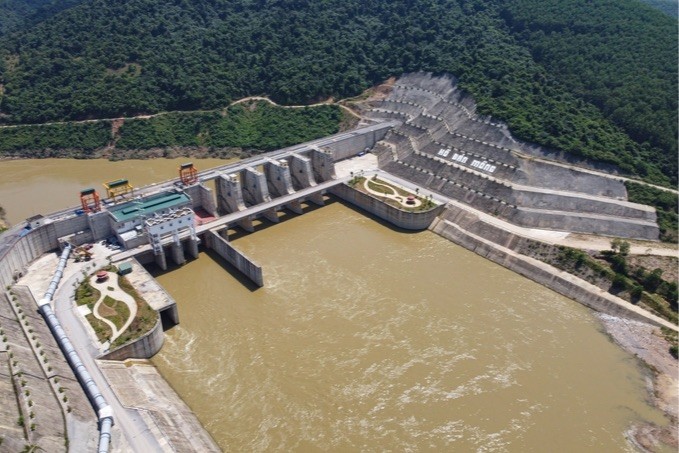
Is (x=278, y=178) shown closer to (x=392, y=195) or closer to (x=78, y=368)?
(x=392, y=195)

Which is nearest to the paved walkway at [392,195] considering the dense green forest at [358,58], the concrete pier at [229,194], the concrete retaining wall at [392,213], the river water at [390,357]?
the concrete retaining wall at [392,213]

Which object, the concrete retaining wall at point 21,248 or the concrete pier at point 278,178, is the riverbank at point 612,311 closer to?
the concrete pier at point 278,178

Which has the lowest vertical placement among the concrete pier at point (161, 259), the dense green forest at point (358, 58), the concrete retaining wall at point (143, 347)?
the concrete retaining wall at point (143, 347)

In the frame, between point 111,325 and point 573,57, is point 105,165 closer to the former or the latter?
point 111,325

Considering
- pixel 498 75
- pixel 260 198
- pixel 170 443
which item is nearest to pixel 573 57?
pixel 498 75

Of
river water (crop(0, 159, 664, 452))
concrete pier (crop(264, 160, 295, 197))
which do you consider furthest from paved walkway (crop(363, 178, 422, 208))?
concrete pier (crop(264, 160, 295, 197))

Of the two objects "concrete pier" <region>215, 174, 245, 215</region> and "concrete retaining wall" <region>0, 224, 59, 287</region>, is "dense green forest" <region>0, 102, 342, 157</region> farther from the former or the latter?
"concrete retaining wall" <region>0, 224, 59, 287</region>

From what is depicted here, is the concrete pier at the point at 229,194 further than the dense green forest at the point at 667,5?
No
